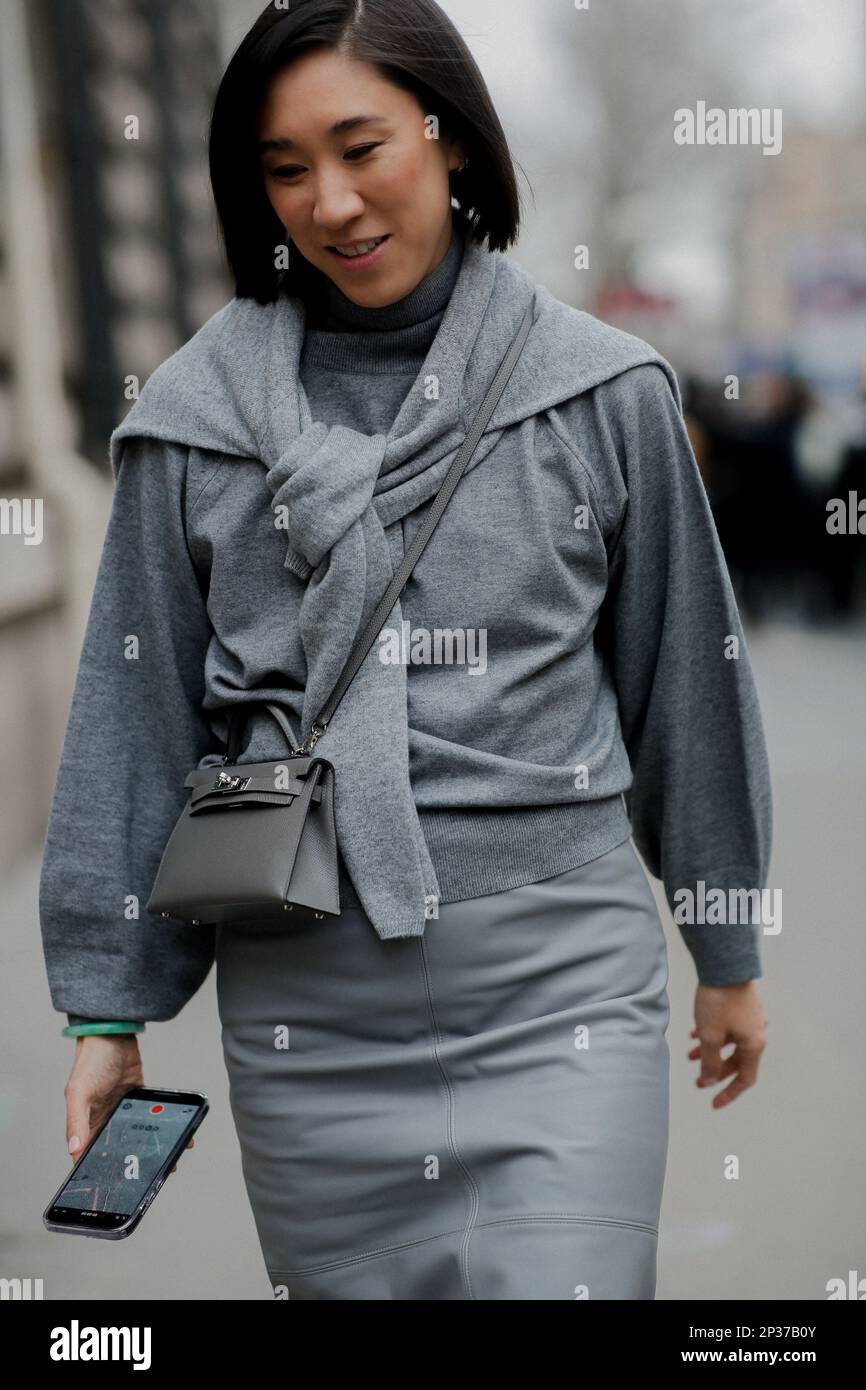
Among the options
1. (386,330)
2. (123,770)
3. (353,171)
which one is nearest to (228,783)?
Result: (123,770)

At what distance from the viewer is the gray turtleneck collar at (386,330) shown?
1.88m

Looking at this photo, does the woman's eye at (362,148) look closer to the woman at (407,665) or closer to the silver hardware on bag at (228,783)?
the woman at (407,665)

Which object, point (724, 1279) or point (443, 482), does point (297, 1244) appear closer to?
point (443, 482)

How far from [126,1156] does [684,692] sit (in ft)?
2.97

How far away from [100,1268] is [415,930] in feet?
6.71

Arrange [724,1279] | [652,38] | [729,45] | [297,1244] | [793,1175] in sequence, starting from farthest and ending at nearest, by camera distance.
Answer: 1. [652,38]
2. [729,45]
3. [793,1175]
4. [724,1279]
5. [297,1244]

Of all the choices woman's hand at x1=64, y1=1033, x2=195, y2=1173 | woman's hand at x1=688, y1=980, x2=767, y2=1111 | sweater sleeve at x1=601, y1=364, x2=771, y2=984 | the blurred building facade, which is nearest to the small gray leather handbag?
sweater sleeve at x1=601, y1=364, x2=771, y2=984

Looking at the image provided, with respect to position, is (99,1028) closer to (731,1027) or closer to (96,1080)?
(96,1080)

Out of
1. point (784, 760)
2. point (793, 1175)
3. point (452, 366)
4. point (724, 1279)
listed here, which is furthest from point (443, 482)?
point (784, 760)

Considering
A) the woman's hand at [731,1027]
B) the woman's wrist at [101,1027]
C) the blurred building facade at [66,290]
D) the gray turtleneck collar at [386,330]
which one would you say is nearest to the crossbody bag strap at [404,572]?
the gray turtleneck collar at [386,330]

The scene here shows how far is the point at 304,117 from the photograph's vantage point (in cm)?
173

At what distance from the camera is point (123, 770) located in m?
2.01

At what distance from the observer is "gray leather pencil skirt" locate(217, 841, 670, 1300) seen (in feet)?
5.86
